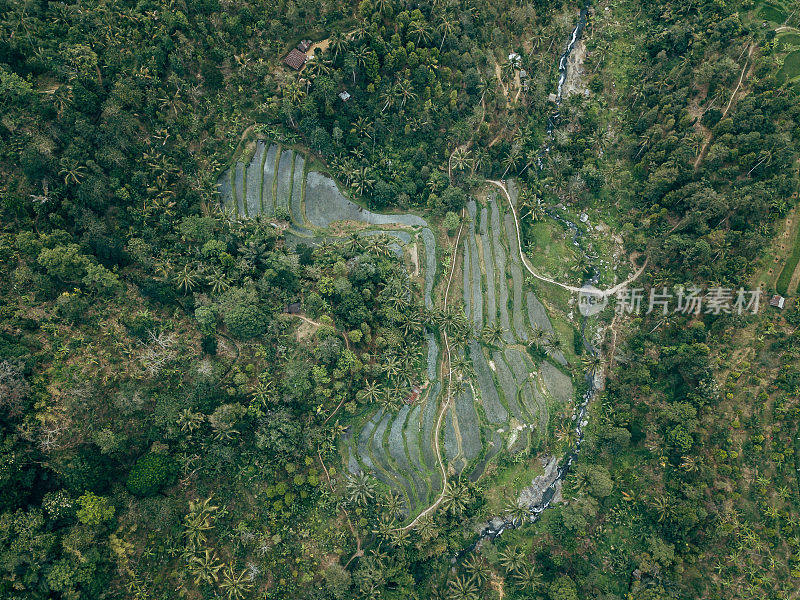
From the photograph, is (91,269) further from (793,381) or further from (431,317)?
(793,381)

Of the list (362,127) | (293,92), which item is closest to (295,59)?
(293,92)

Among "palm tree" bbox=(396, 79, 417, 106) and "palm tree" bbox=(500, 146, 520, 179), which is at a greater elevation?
"palm tree" bbox=(396, 79, 417, 106)

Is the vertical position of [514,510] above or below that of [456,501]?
below

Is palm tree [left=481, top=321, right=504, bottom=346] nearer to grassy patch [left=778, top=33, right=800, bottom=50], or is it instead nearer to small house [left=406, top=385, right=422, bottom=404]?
small house [left=406, top=385, right=422, bottom=404]

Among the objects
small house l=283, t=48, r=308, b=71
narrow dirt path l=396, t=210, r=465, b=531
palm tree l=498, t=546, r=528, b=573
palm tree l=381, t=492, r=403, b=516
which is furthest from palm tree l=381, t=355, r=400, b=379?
small house l=283, t=48, r=308, b=71

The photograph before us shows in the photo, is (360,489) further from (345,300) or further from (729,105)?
(729,105)

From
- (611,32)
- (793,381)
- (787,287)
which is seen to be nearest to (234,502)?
(793,381)
